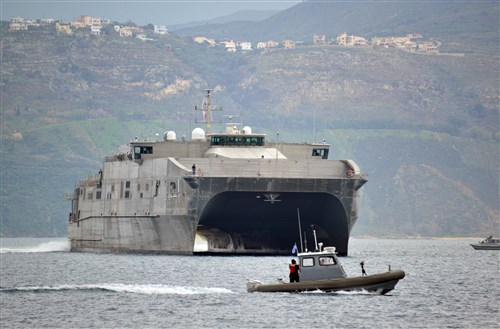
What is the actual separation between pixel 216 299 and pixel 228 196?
29695 millimetres

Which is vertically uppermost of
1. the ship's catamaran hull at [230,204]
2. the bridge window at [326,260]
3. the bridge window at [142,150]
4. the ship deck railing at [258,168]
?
the bridge window at [142,150]

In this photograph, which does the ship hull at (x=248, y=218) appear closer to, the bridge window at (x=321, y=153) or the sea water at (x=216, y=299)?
the sea water at (x=216, y=299)

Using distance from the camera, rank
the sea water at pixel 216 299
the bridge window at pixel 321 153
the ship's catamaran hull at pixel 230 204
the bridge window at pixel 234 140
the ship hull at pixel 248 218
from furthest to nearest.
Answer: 1. the bridge window at pixel 321 153
2. the bridge window at pixel 234 140
3. the ship's catamaran hull at pixel 230 204
4. the ship hull at pixel 248 218
5. the sea water at pixel 216 299

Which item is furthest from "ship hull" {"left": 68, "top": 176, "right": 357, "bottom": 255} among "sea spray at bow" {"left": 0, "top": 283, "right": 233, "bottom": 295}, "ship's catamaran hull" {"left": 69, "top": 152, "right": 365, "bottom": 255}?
"sea spray at bow" {"left": 0, "top": 283, "right": 233, "bottom": 295}

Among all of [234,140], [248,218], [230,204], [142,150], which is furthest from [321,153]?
[230,204]

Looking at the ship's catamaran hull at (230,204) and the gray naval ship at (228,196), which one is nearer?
the ship's catamaran hull at (230,204)

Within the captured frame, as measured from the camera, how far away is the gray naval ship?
10275 centimetres

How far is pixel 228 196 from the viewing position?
103 metres

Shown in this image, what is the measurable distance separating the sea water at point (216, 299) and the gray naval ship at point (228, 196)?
415 cm

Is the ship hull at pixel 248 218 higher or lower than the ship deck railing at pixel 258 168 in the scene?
lower

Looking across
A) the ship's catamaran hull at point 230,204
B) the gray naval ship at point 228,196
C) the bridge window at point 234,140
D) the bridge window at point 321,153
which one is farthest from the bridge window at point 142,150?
the bridge window at point 321,153

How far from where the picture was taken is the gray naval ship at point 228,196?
337ft

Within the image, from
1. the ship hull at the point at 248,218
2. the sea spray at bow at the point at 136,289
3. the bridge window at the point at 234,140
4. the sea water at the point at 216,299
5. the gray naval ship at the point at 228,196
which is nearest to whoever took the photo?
the sea water at the point at 216,299

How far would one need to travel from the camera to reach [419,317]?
67.6 m
